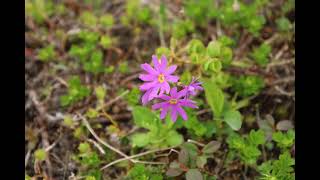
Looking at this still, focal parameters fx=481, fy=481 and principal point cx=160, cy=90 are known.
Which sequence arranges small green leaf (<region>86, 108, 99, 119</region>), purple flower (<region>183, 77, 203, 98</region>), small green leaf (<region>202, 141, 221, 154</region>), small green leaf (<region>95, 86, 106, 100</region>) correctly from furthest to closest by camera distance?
small green leaf (<region>95, 86, 106, 100</region>), small green leaf (<region>86, 108, 99, 119</region>), small green leaf (<region>202, 141, 221, 154</region>), purple flower (<region>183, 77, 203, 98</region>)

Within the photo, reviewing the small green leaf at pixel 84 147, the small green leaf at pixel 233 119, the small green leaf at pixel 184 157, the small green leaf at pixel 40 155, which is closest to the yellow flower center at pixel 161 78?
the small green leaf at pixel 184 157

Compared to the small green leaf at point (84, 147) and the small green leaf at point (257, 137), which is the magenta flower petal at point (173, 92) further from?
the small green leaf at point (84, 147)

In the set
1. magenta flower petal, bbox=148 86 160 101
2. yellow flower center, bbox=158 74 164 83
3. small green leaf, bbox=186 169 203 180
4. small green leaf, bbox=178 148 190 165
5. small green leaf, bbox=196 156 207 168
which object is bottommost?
small green leaf, bbox=186 169 203 180

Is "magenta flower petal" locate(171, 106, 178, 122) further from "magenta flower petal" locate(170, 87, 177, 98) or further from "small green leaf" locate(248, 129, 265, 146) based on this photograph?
"small green leaf" locate(248, 129, 265, 146)

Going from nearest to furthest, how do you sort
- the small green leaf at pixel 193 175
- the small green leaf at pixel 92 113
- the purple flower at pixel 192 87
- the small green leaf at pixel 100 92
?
the purple flower at pixel 192 87, the small green leaf at pixel 193 175, the small green leaf at pixel 92 113, the small green leaf at pixel 100 92

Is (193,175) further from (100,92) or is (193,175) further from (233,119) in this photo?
(100,92)

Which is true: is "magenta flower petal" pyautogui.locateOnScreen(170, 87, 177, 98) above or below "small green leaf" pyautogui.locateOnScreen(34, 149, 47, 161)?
above

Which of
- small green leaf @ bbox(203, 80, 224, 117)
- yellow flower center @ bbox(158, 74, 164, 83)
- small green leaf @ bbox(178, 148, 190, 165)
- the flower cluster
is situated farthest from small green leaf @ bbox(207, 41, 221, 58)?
small green leaf @ bbox(178, 148, 190, 165)
